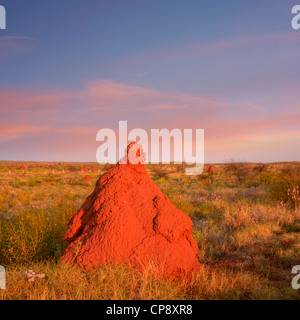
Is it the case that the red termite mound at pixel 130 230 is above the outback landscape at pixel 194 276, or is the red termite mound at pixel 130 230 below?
above

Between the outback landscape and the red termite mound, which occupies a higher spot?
the red termite mound

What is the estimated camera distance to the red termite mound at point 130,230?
396 cm

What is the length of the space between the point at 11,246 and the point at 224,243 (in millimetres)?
4400

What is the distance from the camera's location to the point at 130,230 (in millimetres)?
4164

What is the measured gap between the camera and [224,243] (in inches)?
241

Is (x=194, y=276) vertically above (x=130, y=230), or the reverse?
(x=130, y=230)

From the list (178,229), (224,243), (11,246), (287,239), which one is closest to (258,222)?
(287,239)

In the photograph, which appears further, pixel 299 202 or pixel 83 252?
pixel 299 202

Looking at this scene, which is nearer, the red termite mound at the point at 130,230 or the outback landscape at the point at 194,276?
the outback landscape at the point at 194,276

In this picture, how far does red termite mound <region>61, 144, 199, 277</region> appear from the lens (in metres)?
3.96

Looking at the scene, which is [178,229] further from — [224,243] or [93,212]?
[224,243]
